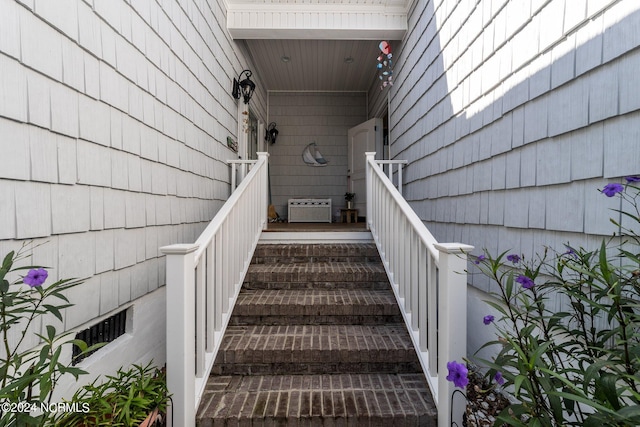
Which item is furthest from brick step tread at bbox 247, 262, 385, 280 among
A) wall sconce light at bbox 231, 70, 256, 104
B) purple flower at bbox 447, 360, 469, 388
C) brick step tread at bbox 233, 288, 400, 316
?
wall sconce light at bbox 231, 70, 256, 104

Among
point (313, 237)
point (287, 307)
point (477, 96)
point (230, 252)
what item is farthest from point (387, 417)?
point (313, 237)

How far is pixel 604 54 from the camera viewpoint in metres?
1.22

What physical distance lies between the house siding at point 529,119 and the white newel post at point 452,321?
0.38 m

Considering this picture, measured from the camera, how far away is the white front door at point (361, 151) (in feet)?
17.0

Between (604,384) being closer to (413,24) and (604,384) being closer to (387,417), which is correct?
(387,417)

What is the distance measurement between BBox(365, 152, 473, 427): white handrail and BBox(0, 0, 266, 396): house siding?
1.63 m

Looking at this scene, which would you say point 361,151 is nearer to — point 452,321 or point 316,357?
point 316,357

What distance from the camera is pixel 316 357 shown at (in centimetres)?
201

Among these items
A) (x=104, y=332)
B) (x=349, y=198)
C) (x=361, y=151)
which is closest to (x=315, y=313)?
(x=104, y=332)

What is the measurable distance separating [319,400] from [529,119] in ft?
5.84

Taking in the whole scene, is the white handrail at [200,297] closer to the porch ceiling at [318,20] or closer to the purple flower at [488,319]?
the purple flower at [488,319]

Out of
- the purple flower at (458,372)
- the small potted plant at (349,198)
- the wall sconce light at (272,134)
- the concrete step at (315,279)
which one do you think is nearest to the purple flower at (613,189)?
the purple flower at (458,372)

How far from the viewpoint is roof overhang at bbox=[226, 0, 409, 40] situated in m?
3.77

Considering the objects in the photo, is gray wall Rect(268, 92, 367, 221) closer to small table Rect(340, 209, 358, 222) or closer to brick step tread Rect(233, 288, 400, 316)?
small table Rect(340, 209, 358, 222)
